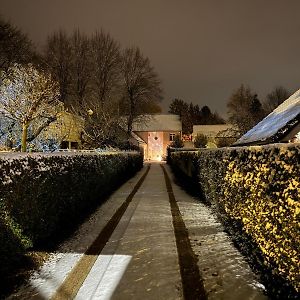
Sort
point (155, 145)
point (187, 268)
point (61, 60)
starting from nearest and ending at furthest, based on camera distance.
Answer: point (187, 268)
point (61, 60)
point (155, 145)

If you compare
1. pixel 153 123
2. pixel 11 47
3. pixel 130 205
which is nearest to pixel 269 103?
pixel 153 123

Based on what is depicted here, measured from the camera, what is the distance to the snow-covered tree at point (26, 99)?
993 inches

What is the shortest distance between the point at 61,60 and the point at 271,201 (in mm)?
49826

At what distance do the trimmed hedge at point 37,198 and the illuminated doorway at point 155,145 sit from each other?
62695 mm

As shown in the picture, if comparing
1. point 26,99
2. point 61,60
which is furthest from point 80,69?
point 26,99

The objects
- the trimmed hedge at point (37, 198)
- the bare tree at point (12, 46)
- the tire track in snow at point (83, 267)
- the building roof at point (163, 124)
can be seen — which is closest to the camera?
the tire track in snow at point (83, 267)

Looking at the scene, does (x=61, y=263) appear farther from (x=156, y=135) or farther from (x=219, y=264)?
(x=156, y=135)

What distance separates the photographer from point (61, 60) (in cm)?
5081

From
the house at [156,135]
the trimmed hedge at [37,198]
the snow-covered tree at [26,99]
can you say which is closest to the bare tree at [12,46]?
the snow-covered tree at [26,99]

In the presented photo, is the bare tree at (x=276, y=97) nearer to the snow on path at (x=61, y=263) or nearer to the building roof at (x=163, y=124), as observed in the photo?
the building roof at (x=163, y=124)

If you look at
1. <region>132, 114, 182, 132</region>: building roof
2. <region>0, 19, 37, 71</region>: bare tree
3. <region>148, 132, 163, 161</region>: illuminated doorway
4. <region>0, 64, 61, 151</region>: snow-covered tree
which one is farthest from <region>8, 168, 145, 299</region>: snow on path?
<region>132, 114, 182, 132</region>: building roof

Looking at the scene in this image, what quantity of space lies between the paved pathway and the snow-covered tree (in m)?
17.5

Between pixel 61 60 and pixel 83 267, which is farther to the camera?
pixel 61 60

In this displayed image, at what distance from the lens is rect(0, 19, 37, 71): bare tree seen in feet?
117
